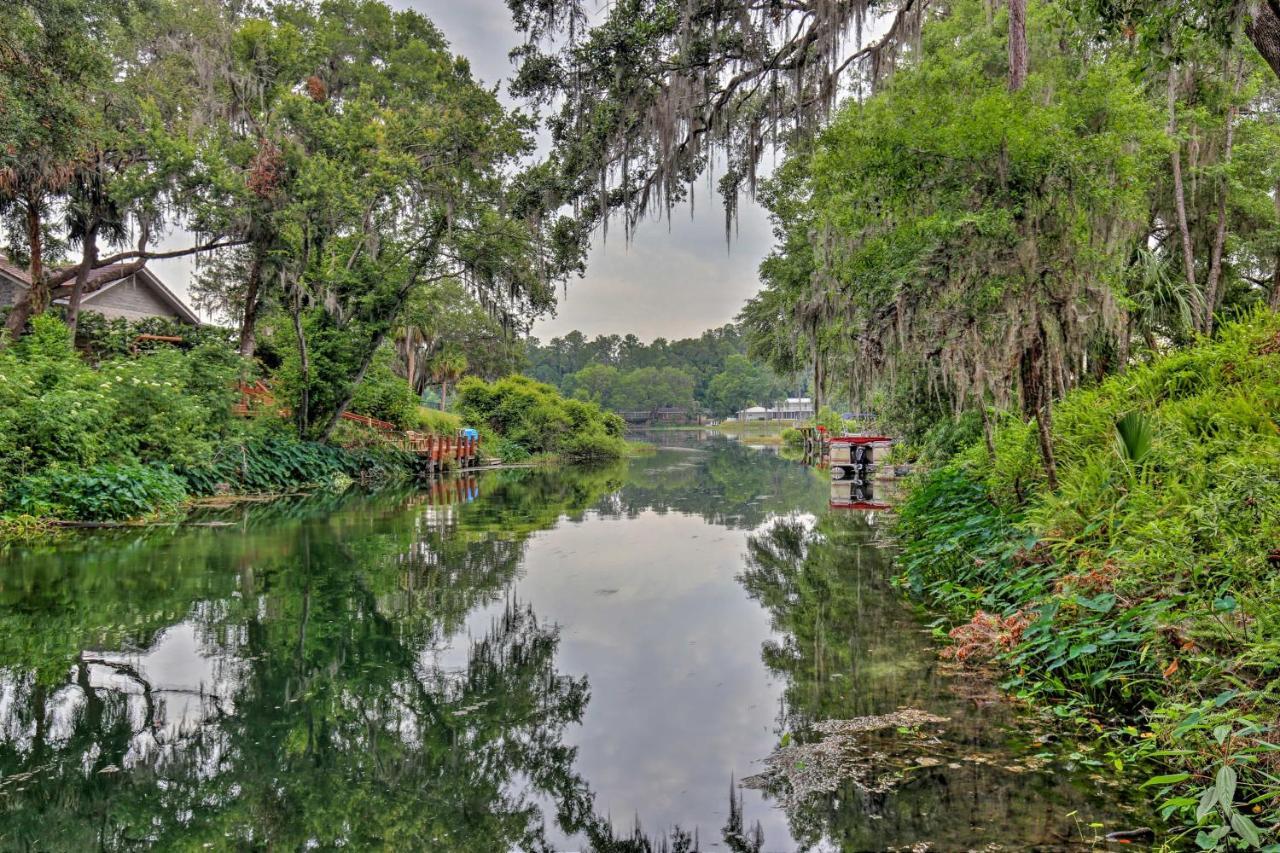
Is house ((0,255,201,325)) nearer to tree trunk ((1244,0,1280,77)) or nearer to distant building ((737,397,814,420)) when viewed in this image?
tree trunk ((1244,0,1280,77))

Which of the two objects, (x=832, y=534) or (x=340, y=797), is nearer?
(x=340, y=797)

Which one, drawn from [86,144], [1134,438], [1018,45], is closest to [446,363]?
[86,144]

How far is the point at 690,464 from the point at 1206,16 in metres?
23.4

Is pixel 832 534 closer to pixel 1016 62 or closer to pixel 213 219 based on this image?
pixel 1016 62

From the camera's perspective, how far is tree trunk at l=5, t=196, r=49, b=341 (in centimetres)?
1516

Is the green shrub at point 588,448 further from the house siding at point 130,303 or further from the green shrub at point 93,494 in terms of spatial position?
the green shrub at point 93,494

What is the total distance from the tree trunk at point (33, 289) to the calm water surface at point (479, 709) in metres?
10.7

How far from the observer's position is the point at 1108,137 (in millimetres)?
5375

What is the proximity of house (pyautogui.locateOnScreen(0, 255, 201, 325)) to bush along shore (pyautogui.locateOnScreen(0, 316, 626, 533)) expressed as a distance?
4849 millimetres

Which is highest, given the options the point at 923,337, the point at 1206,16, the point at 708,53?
the point at 708,53

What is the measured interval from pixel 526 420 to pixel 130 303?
14344 millimetres

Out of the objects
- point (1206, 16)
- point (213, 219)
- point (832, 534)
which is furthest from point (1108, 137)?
point (213, 219)

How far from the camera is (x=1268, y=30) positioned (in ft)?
14.7

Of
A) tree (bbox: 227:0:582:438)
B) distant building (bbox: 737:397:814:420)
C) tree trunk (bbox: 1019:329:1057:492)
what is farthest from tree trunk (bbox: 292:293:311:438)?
distant building (bbox: 737:397:814:420)
